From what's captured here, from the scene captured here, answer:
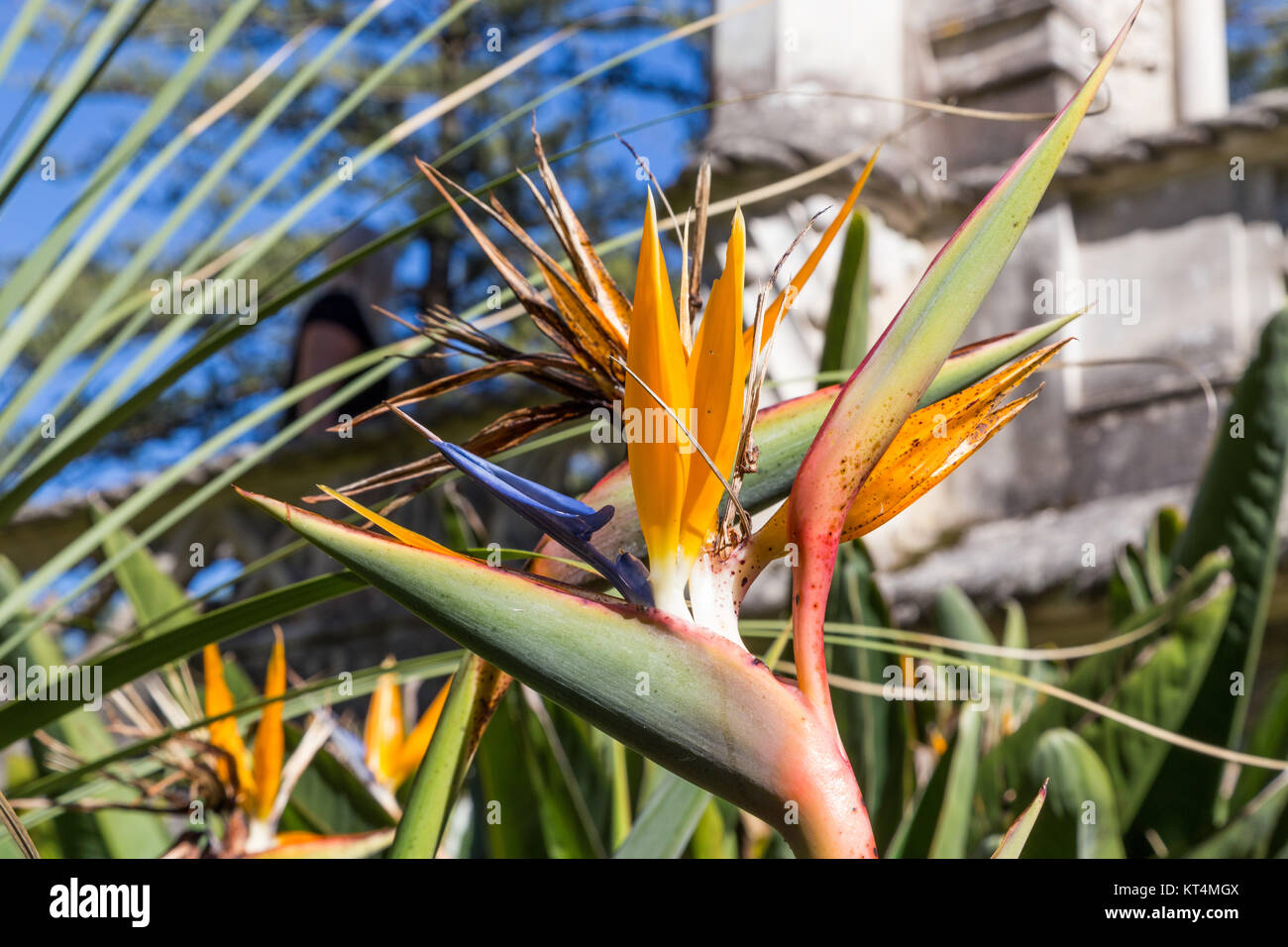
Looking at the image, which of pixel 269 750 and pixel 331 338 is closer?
pixel 269 750

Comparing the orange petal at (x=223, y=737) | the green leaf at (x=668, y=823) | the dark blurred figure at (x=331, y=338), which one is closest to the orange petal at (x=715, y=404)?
the green leaf at (x=668, y=823)

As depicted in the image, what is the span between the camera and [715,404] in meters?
0.30

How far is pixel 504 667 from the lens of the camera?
267 millimetres

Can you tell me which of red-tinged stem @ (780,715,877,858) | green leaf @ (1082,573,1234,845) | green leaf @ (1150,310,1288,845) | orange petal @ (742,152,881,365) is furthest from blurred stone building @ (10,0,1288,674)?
red-tinged stem @ (780,715,877,858)

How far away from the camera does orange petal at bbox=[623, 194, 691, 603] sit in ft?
0.97

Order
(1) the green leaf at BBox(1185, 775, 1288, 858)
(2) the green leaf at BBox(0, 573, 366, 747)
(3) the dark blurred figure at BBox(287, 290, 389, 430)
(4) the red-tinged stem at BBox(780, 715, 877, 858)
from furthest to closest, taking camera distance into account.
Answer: (3) the dark blurred figure at BBox(287, 290, 389, 430)
(1) the green leaf at BBox(1185, 775, 1288, 858)
(2) the green leaf at BBox(0, 573, 366, 747)
(4) the red-tinged stem at BBox(780, 715, 877, 858)

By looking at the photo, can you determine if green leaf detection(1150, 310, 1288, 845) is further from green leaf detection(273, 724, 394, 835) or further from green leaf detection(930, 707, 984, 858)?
green leaf detection(273, 724, 394, 835)

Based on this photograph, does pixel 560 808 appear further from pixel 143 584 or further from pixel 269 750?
pixel 143 584

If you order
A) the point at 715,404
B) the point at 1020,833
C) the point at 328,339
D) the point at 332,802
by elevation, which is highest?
the point at 328,339

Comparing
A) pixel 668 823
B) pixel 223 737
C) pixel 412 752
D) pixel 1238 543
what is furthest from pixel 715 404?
pixel 1238 543

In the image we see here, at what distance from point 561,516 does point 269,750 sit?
1.18ft

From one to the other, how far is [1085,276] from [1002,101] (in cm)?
43

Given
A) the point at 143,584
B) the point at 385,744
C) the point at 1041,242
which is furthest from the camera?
the point at 1041,242
